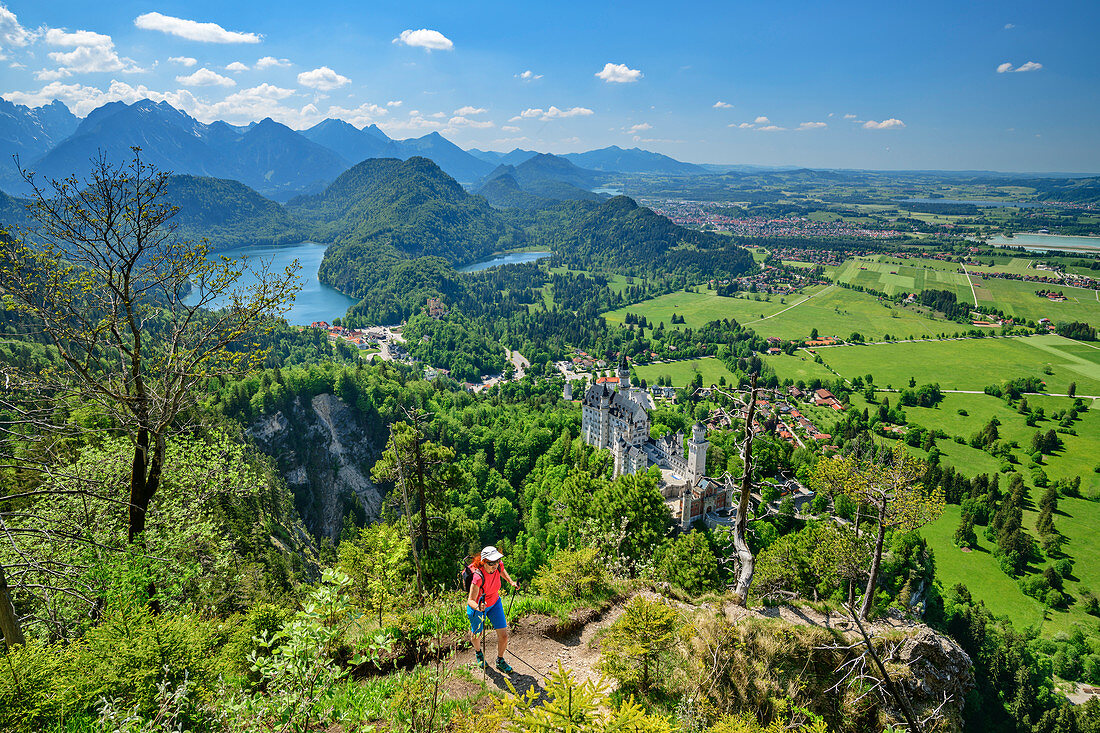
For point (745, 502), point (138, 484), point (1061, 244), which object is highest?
point (1061, 244)

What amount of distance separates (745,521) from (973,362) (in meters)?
117

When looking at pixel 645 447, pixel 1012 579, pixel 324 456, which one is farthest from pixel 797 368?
pixel 324 456

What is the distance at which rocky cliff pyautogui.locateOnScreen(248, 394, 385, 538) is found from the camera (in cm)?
4678

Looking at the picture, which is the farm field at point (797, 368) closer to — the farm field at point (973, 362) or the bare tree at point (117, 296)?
the farm field at point (973, 362)

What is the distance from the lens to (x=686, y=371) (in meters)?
98.4

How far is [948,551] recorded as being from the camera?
1841 inches

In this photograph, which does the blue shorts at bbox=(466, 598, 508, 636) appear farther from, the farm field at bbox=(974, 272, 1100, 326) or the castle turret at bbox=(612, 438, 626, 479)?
the farm field at bbox=(974, 272, 1100, 326)

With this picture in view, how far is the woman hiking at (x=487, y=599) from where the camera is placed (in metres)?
7.84

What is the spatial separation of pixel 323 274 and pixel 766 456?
16300cm

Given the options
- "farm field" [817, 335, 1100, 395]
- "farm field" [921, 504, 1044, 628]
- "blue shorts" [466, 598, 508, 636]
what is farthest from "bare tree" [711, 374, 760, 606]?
"farm field" [817, 335, 1100, 395]

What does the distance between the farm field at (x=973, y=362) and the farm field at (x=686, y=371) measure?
21806mm

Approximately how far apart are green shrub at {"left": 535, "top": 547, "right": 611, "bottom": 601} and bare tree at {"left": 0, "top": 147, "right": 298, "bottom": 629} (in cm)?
849

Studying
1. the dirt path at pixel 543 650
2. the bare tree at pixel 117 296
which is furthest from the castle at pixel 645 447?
the bare tree at pixel 117 296

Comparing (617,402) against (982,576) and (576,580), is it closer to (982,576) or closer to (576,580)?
(576,580)
